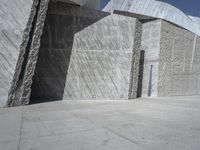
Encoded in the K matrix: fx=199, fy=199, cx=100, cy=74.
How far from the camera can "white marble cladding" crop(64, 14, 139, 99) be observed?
8344 mm

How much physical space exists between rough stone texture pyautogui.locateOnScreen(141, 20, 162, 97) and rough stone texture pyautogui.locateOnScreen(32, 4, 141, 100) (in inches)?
107

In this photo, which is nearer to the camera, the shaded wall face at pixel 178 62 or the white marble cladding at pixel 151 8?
the shaded wall face at pixel 178 62

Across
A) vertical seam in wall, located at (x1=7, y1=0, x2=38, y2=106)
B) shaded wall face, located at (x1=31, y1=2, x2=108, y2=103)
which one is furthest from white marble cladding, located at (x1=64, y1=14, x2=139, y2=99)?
vertical seam in wall, located at (x1=7, y1=0, x2=38, y2=106)

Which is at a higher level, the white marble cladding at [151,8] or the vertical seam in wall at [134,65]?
the white marble cladding at [151,8]

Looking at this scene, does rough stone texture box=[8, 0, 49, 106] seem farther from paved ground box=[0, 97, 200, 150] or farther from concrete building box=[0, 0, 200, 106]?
paved ground box=[0, 97, 200, 150]

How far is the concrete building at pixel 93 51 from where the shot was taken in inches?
229

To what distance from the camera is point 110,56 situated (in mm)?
8547

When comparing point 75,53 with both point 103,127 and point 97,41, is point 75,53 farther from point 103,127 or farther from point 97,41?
point 103,127

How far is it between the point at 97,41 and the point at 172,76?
552 cm

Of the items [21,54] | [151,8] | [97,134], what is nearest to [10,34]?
[21,54]

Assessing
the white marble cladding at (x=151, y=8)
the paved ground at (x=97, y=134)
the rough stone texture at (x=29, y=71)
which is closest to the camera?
the paved ground at (x=97, y=134)

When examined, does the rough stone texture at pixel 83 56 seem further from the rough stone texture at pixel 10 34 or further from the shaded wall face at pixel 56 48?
the rough stone texture at pixel 10 34

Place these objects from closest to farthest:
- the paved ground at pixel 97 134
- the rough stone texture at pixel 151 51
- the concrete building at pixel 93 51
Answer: the paved ground at pixel 97 134
the concrete building at pixel 93 51
the rough stone texture at pixel 151 51

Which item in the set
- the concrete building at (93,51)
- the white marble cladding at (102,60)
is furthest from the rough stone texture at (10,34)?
the white marble cladding at (102,60)
